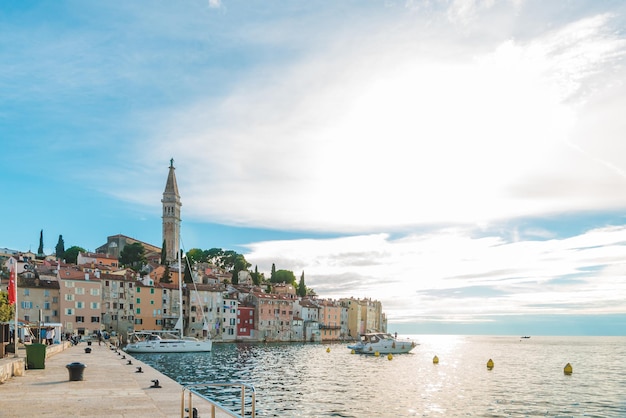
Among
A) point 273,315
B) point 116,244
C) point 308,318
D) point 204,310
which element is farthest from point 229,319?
point 116,244

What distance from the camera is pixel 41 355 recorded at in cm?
2825

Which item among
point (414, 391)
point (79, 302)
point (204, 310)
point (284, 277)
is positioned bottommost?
point (414, 391)

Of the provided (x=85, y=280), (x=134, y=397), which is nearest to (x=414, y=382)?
(x=134, y=397)

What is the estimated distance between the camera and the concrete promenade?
50.5 feet

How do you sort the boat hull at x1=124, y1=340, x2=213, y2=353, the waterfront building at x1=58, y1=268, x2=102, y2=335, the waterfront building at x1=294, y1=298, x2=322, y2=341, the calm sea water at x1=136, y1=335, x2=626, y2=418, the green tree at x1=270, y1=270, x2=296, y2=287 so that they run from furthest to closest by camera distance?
the green tree at x1=270, y1=270, x2=296, y2=287
the waterfront building at x1=294, y1=298, x2=322, y2=341
the waterfront building at x1=58, y1=268, x2=102, y2=335
the boat hull at x1=124, y1=340, x2=213, y2=353
the calm sea water at x1=136, y1=335, x2=626, y2=418

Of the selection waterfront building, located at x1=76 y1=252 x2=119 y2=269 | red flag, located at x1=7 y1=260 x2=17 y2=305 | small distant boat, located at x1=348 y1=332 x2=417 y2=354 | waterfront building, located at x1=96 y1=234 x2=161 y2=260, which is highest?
waterfront building, located at x1=96 y1=234 x2=161 y2=260

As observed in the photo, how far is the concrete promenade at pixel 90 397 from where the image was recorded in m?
15.4

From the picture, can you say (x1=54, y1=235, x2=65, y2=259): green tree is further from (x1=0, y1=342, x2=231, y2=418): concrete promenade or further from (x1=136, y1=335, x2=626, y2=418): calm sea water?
(x1=0, y1=342, x2=231, y2=418): concrete promenade

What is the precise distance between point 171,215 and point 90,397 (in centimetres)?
16930

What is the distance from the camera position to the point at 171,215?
183125 millimetres

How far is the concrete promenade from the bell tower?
516 feet

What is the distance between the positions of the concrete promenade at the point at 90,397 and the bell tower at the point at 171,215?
157230 millimetres

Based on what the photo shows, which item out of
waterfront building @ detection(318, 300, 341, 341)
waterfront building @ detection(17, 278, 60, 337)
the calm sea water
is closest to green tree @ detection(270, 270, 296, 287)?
waterfront building @ detection(318, 300, 341, 341)

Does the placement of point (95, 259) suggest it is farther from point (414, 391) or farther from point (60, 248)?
point (414, 391)
